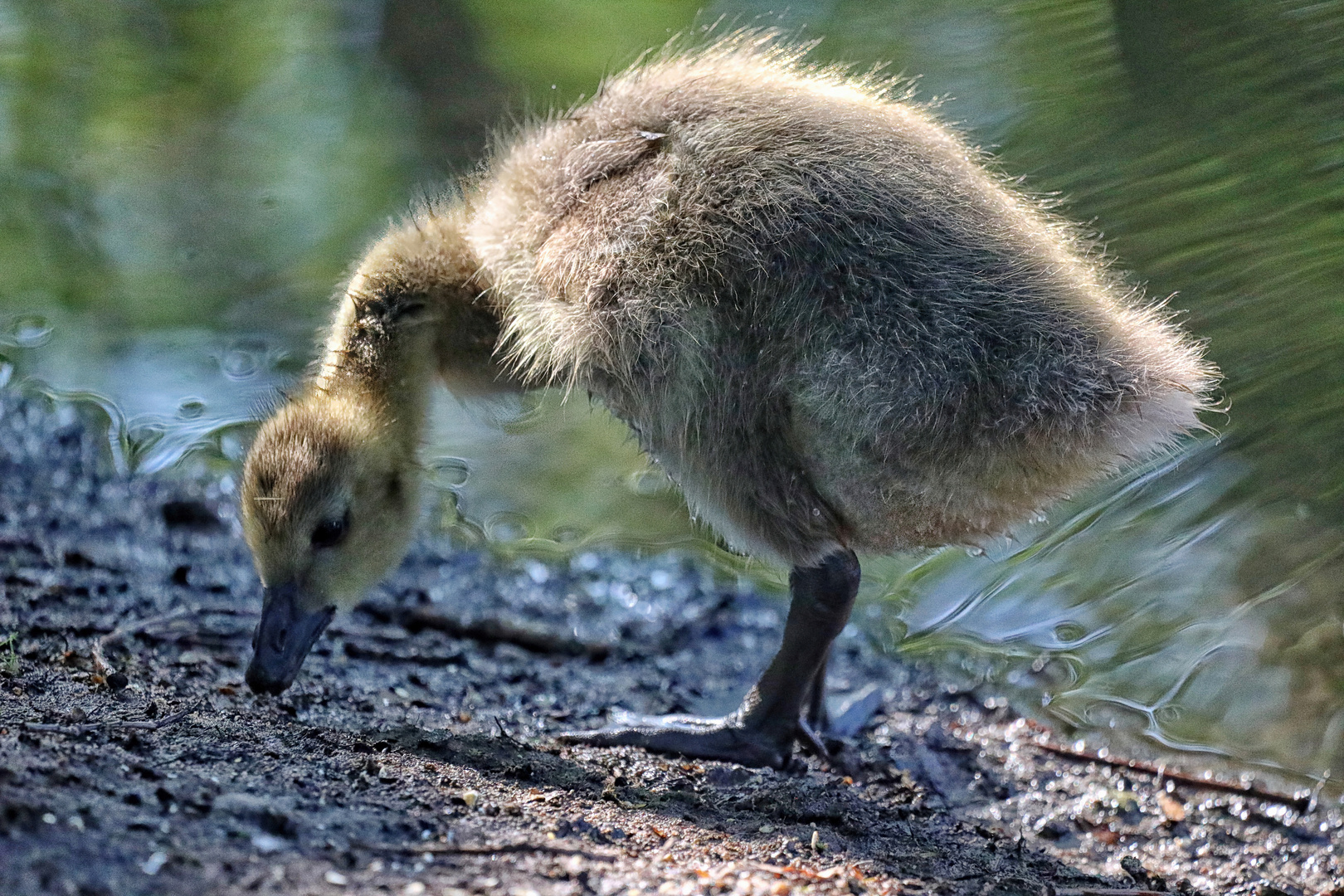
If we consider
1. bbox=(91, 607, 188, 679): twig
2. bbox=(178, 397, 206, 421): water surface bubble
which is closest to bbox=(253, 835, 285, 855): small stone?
bbox=(91, 607, 188, 679): twig

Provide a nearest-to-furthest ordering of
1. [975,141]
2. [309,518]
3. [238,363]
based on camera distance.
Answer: [309,518]
[975,141]
[238,363]

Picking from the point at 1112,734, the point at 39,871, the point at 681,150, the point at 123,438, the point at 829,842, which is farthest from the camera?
the point at 123,438

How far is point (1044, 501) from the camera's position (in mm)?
2523

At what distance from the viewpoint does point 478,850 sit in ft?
5.80

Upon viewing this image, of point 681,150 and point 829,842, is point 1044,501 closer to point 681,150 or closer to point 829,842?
point 829,842

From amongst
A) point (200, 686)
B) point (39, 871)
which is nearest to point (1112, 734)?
point (200, 686)

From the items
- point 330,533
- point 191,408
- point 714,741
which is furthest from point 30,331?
point 714,741

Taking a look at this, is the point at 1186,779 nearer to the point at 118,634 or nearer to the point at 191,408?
the point at 118,634

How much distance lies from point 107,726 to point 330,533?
940 millimetres

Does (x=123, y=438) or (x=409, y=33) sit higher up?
(x=409, y=33)

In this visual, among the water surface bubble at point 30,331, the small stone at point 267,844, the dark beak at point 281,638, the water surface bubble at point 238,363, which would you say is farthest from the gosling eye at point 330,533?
the water surface bubble at point 30,331

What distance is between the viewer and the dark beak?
8.96 ft

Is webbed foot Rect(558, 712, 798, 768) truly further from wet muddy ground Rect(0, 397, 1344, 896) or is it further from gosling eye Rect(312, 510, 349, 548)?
gosling eye Rect(312, 510, 349, 548)

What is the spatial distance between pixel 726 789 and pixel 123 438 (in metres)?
3.12
